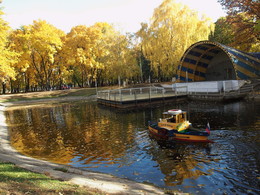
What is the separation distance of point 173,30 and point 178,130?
37421mm

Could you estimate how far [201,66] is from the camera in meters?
46.7

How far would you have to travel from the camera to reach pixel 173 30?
152 ft

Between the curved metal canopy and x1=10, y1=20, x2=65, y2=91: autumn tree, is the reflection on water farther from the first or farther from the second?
x1=10, y1=20, x2=65, y2=91: autumn tree

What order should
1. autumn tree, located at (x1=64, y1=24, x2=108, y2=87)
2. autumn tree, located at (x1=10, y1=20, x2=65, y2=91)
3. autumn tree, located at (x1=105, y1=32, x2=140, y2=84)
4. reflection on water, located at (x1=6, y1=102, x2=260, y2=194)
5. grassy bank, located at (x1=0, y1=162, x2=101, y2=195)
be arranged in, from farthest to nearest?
autumn tree, located at (x1=64, y1=24, x2=108, y2=87)
autumn tree, located at (x1=105, y1=32, x2=140, y2=84)
autumn tree, located at (x1=10, y1=20, x2=65, y2=91)
reflection on water, located at (x1=6, y1=102, x2=260, y2=194)
grassy bank, located at (x1=0, y1=162, x2=101, y2=195)

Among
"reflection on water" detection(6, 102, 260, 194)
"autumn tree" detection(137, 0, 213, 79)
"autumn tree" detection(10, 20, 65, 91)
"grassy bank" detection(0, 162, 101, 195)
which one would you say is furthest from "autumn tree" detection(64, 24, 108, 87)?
"grassy bank" detection(0, 162, 101, 195)

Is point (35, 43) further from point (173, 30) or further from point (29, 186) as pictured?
point (29, 186)

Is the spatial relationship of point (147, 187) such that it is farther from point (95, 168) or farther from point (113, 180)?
point (95, 168)

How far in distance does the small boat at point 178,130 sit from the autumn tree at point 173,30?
112 feet

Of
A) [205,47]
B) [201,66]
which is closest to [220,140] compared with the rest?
[205,47]

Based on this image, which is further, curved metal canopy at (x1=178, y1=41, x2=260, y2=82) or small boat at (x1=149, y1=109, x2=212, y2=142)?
curved metal canopy at (x1=178, y1=41, x2=260, y2=82)

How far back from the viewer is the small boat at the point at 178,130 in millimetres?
13121

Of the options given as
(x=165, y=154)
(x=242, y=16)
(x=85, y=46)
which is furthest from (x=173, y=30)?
(x=165, y=154)

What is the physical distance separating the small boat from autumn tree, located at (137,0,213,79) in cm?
3401

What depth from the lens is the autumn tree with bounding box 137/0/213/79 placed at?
45.1 meters
